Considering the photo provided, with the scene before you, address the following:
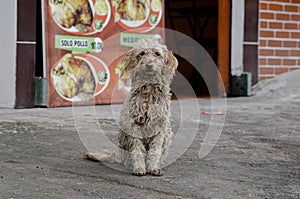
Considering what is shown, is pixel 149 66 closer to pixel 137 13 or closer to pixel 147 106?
pixel 147 106

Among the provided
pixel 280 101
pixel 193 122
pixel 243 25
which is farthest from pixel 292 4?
pixel 193 122

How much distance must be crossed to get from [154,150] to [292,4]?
7651mm

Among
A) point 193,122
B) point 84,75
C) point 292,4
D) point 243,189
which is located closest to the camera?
point 243,189

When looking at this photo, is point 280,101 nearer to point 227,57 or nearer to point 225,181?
point 227,57

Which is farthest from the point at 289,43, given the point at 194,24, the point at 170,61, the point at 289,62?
the point at 170,61

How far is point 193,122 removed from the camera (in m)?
6.85

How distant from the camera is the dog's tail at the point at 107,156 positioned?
4.34 m

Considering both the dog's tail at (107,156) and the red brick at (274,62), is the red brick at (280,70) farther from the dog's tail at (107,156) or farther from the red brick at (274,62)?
the dog's tail at (107,156)

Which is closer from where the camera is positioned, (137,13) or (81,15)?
(81,15)

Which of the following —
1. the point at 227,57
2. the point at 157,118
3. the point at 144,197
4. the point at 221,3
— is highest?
the point at 221,3

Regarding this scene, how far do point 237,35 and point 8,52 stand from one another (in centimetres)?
413

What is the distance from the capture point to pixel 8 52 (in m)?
7.75

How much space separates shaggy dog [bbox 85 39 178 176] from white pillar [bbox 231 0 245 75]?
6.19m

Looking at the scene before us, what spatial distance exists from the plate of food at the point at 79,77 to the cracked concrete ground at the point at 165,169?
2.66 feet
